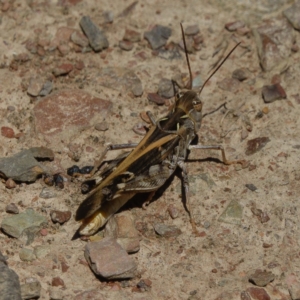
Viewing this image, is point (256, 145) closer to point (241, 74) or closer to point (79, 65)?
point (241, 74)

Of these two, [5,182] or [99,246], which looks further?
[5,182]

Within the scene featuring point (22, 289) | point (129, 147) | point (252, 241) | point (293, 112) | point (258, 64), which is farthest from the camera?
point (258, 64)

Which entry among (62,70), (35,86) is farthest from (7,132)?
(62,70)

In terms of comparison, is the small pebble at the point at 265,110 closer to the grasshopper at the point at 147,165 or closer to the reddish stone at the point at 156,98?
the grasshopper at the point at 147,165

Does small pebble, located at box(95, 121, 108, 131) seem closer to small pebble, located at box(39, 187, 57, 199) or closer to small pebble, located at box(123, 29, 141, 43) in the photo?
small pebble, located at box(39, 187, 57, 199)

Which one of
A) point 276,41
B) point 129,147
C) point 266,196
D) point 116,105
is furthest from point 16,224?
point 276,41

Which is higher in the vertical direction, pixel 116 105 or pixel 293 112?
pixel 116 105

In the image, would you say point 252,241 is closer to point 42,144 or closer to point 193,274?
point 193,274

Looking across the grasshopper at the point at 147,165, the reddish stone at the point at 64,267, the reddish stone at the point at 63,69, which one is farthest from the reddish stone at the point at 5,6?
the reddish stone at the point at 64,267

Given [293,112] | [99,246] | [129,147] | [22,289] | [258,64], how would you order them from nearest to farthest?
1. [22,289]
2. [99,246]
3. [129,147]
4. [293,112]
5. [258,64]

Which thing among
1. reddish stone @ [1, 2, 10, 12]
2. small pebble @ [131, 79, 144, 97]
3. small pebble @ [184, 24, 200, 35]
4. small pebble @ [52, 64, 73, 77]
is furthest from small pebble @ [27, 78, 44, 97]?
small pebble @ [184, 24, 200, 35]
